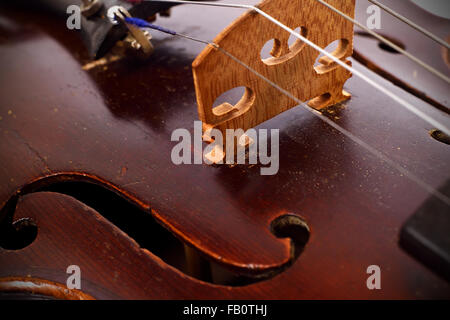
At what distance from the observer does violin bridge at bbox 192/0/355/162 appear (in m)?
0.74

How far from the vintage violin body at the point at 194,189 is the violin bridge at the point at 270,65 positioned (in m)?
0.09

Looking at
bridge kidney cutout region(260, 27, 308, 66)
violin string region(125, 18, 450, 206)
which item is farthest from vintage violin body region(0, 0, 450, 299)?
bridge kidney cutout region(260, 27, 308, 66)

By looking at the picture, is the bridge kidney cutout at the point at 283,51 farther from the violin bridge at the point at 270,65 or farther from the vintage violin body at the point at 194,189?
the vintage violin body at the point at 194,189

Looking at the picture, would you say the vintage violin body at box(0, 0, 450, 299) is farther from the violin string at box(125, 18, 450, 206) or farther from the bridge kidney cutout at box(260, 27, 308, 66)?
the bridge kidney cutout at box(260, 27, 308, 66)

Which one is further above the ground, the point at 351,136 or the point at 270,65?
the point at 270,65

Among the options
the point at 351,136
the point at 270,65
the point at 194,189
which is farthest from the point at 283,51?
the point at 194,189

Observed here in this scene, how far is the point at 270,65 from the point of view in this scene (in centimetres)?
81

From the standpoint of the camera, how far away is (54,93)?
1.16 metres

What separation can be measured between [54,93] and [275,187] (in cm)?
73

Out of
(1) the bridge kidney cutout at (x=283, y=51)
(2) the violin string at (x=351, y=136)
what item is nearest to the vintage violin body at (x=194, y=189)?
(2) the violin string at (x=351, y=136)

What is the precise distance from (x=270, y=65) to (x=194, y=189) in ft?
0.98

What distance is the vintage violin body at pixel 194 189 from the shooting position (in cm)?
68

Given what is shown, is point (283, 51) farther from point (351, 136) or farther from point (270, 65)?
point (351, 136)
